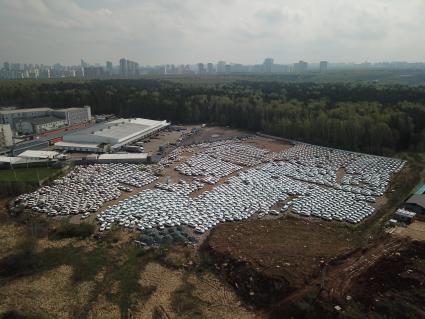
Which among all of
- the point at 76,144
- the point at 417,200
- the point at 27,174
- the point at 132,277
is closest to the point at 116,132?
the point at 76,144

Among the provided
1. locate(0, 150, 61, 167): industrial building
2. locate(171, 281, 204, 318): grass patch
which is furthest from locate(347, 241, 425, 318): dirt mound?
locate(0, 150, 61, 167): industrial building

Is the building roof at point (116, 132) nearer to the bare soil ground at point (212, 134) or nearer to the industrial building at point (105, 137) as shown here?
the industrial building at point (105, 137)

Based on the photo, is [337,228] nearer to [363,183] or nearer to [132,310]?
[363,183]

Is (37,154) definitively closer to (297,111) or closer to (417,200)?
(297,111)

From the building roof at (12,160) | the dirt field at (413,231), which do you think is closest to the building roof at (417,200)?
the dirt field at (413,231)

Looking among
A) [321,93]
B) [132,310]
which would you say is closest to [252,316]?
[132,310]
